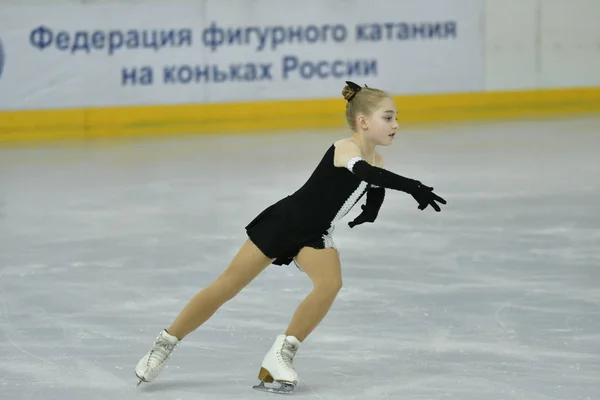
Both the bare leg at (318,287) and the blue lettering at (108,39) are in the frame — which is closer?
the bare leg at (318,287)

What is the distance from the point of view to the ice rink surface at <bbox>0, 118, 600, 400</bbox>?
367 cm

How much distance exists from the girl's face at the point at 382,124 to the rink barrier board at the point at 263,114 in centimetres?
783

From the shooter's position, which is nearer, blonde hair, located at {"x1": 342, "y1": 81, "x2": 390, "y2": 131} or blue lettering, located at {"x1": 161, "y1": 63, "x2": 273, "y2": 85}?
blonde hair, located at {"x1": 342, "y1": 81, "x2": 390, "y2": 131}

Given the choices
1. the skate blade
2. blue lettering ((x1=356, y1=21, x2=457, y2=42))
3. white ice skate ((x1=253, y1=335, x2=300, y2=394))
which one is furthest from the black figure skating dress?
blue lettering ((x1=356, y1=21, x2=457, y2=42))

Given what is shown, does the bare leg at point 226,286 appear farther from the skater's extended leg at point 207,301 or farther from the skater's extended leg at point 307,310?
the skater's extended leg at point 307,310

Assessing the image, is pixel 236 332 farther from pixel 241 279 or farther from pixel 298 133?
pixel 298 133

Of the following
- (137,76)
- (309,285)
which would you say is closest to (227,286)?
(309,285)

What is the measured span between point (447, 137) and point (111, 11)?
3352 mm

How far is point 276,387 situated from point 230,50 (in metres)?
8.50

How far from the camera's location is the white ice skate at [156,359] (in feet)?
11.5

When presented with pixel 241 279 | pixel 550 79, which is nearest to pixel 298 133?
pixel 550 79

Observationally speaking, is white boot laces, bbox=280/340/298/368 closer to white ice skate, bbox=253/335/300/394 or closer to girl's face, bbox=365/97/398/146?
white ice skate, bbox=253/335/300/394

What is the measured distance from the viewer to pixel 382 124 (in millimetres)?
3434

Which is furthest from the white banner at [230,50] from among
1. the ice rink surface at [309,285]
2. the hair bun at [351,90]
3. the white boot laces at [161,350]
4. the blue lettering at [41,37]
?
→ the hair bun at [351,90]
